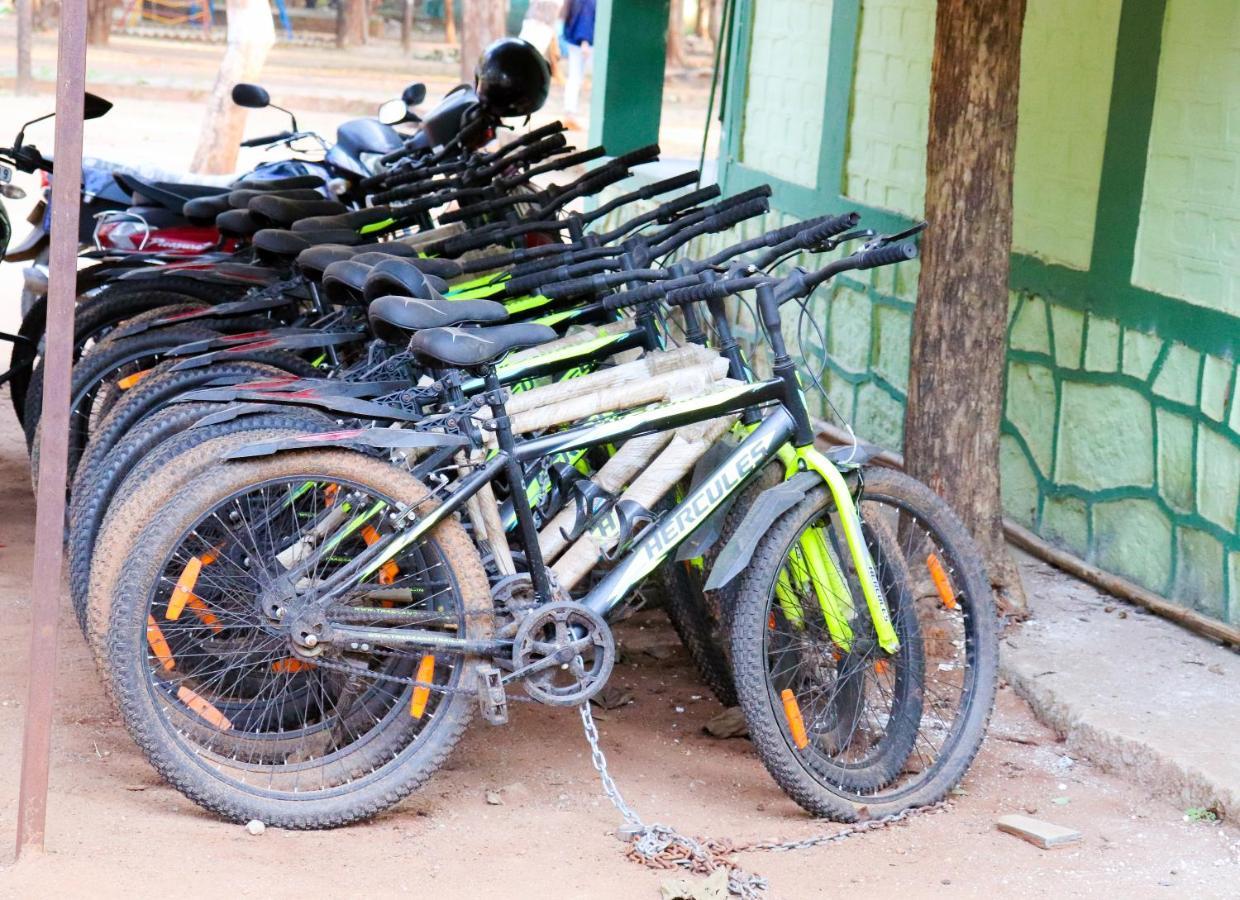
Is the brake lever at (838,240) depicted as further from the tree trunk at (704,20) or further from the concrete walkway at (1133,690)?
the tree trunk at (704,20)

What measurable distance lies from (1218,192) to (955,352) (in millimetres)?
893

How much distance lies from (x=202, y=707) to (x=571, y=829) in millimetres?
915

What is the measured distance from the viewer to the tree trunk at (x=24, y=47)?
18.8 m

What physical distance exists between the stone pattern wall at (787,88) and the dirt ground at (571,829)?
151 inches

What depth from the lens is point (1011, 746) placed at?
4.34 metres

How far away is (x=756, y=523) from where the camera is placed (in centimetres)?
375

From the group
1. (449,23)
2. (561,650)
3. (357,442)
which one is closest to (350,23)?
(449,23)

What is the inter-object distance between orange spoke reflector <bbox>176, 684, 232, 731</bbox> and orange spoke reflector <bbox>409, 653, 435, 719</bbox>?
44 centimetres

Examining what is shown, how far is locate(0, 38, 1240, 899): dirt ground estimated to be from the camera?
134 inches

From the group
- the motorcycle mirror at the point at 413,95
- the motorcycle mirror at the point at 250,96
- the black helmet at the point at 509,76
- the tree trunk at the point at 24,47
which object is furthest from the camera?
the tree trunk at the point at 24,47

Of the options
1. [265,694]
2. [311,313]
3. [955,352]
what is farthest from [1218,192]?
[265,694]

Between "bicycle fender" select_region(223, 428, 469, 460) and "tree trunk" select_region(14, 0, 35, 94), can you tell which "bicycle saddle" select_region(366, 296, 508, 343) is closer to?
"bicycle fender" select_region(223, 428, 469, 460)

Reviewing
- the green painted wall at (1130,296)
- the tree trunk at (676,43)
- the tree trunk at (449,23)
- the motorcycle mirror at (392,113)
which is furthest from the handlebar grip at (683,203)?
the tree trunk at (449,23)

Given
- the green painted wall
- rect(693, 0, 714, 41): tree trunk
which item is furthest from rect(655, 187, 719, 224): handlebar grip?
rect(693, 0, 714, 41): tree trunk
